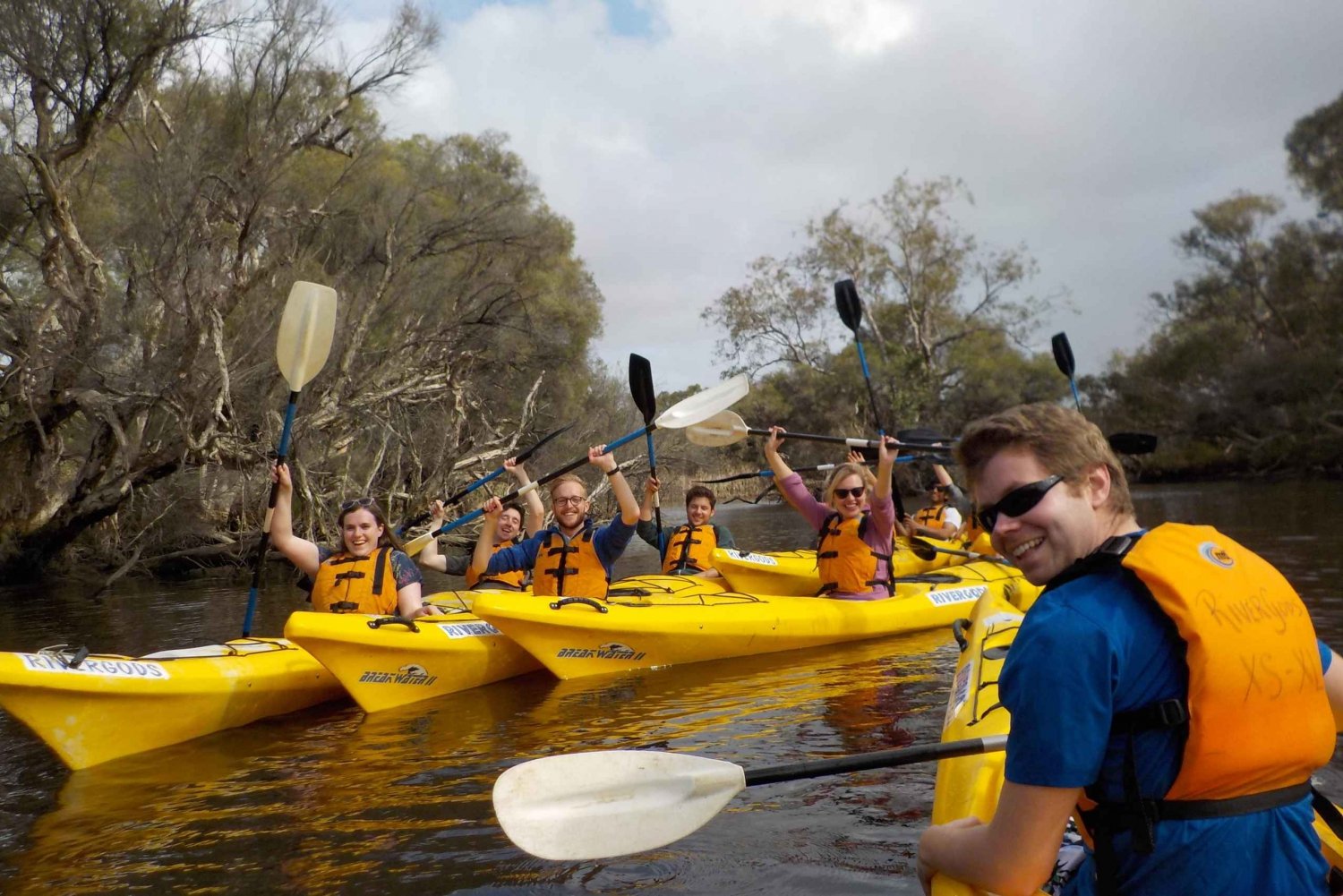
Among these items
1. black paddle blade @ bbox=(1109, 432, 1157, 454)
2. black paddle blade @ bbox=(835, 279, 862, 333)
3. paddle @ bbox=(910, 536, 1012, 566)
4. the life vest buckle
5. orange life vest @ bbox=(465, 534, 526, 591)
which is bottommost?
paddle @ bbox=(910, 536, 1012, 566)

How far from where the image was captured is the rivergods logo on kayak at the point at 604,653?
5430 millimetres

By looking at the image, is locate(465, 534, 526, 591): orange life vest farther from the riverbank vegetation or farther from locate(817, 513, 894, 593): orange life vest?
the riverbank vegetation

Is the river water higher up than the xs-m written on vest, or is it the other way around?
the xs-m written on vest

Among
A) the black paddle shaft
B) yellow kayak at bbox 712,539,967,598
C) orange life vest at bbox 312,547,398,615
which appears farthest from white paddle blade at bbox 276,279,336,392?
the black paddle shaft

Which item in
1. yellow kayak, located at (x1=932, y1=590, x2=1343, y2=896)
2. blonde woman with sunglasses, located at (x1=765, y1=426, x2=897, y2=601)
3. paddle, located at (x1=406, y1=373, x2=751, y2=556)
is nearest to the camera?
yellow kayak, located at (x1=932, y1=590, x2=1343, y2=896)

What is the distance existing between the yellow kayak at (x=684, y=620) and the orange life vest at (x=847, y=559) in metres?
0.14

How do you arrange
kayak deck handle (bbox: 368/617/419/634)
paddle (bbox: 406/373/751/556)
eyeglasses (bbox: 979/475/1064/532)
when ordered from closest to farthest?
1. eyeglasses (bbox: 979/475/1064/532)
2. kayak deck handle (bbox: 368/617/419/634)
3. paddle (bbox: 406/373/751/556)

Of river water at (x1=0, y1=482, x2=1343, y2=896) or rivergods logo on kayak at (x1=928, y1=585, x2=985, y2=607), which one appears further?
rivergods logo on kayak at (x1=928, y1=585, x2=985, y2=607)

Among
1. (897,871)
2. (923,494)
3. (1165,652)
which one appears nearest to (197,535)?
(897,871)

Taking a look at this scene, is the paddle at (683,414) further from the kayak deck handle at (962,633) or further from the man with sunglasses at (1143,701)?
the man with sunglasses at (1143,701)

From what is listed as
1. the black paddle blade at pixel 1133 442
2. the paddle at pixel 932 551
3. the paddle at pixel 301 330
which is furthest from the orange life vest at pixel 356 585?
the paddle at pixel 932 551

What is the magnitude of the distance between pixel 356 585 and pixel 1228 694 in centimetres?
457

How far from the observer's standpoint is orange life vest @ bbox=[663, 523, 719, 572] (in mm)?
7770

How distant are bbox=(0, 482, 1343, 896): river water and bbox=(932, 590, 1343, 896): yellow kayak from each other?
466 millimetres
